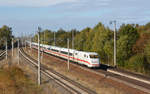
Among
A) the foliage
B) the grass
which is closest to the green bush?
the foliage

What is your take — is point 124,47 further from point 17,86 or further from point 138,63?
point 17,86

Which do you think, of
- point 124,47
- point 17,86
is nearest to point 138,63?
point 124,47

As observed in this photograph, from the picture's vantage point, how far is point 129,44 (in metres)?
46.4

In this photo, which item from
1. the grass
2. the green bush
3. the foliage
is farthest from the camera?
the foliage

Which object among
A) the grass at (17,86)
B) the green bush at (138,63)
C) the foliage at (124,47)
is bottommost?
the grass at (17,86)

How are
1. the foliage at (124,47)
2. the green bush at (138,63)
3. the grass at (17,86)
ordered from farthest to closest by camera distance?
the foliage at (124,47) → the green bush at (138,63) → the grass at (17,86)

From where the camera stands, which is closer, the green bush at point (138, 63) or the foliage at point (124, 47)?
the green bush at point (138, 63)

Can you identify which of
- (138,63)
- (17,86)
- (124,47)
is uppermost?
(124,47)

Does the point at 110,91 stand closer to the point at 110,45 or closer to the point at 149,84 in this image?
the point at 149,84

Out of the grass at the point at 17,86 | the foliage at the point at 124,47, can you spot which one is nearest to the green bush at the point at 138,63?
the foliage at the point at 124,47

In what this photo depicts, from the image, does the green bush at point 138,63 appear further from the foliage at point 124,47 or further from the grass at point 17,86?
the grass at point 17,86

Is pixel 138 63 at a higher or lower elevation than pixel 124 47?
lower

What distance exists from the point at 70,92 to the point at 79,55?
22041 mm

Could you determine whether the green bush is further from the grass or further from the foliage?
the grass
